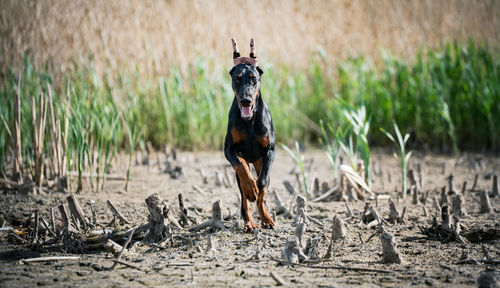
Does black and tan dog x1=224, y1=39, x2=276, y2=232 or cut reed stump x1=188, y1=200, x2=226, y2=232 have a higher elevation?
black and tan dog x1=224, y1=39, x2=276, y2=232

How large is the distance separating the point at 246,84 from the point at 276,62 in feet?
19.7

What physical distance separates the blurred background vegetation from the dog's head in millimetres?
3435

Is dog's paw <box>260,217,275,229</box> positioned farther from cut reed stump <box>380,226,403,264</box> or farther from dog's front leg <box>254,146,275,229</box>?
cut reed stump <box>380,226,403,264</box>

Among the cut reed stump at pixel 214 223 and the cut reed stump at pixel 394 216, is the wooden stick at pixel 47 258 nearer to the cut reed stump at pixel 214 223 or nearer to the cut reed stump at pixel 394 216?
the cut reed stump at pixel 214 223

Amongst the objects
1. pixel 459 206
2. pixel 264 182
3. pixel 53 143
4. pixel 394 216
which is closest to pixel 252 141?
pixel 264 182

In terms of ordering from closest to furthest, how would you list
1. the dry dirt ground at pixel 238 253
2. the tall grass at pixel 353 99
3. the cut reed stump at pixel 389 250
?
the dry dirt ground at pixel 238 253, the cut reed stump at pixel 389 250, the tall grass at pixel 353 99

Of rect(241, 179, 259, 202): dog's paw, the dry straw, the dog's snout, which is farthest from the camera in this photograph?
the dry straw

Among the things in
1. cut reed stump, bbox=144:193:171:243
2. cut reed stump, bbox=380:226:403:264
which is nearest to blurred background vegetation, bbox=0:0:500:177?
cut reed stump, bbox=144:193:171:243

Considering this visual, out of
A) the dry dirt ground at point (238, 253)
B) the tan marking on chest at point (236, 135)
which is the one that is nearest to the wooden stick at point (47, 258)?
the dry dirt ground at point (238, 253)

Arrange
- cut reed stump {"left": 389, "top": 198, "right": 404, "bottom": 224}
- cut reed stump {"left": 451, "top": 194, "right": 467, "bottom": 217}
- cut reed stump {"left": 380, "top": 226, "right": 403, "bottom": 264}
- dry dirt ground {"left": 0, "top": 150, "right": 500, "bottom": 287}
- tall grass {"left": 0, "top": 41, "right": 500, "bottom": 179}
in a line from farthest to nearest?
tall grass {"left": 0, "top": 41, "right": 500, "bottom": 179}, cut reed stump {"left": 451, "top": 194, "right": 467, "bottom": 217}, cut reed stump {"left": 389, "top": 198, "right": 404, "bottom": 224}, cut reed stump {"left": 380, "top": 226, "right": 403, "bottom": 264}, dry dirt ground {"left": 0, "top": 150, "right": 500, "bottom": 287}

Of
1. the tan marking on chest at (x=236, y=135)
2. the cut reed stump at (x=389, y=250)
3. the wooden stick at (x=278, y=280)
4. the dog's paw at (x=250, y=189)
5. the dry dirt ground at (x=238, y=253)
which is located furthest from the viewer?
the tan marking on chest at (x=236, y=135)

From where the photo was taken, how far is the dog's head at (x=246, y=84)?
3.02 meters

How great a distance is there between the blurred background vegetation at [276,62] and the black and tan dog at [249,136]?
3324 mm

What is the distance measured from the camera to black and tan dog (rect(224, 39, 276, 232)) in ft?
10.3
